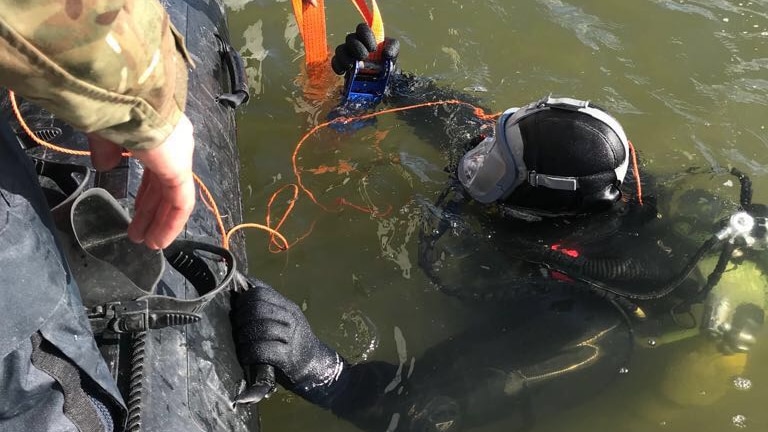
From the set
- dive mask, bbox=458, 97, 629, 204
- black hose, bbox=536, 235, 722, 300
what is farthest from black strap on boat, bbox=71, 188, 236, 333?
black hose, bbox=536, 235, 722, 300

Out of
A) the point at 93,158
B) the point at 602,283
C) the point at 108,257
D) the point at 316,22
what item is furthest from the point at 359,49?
the point at 93,158

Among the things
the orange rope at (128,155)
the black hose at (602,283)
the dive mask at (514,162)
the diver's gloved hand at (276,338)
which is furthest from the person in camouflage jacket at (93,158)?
the black hose at (602,283)

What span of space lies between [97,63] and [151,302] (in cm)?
101

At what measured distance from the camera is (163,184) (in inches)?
47.3

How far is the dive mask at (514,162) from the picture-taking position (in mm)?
2668

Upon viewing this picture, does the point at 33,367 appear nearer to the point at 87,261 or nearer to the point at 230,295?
the point at 87,261

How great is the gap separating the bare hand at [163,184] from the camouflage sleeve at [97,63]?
4cm

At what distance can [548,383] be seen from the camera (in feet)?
9.19

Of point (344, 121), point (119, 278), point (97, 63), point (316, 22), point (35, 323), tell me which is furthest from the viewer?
point (344, 121)

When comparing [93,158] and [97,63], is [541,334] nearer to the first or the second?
[93,158]

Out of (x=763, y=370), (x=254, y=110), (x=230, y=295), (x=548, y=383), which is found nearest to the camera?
(x=230, y=295)

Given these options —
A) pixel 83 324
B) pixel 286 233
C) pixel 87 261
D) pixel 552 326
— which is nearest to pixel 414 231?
pixel 286 233

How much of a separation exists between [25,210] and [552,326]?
2.21 m

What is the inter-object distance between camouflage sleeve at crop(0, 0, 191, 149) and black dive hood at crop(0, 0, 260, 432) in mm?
714
